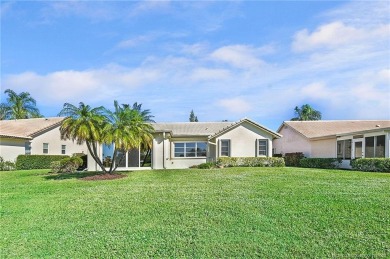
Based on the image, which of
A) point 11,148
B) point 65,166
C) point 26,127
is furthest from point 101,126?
point 26,127

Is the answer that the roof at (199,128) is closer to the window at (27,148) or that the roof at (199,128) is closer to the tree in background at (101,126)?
the tree in background at (101,126)

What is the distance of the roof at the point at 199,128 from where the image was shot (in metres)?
25.8

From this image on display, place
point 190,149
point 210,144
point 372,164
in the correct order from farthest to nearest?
point 210,144 → point 190,149 → point 372,164

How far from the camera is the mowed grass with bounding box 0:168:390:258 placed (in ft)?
21.5

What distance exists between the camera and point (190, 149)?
88.1 ft

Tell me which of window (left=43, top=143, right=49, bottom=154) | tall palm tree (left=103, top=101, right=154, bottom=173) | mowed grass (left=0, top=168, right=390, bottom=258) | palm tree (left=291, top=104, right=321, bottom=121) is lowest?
mowed grass (left=0, top=168, right=390, bottom=258)

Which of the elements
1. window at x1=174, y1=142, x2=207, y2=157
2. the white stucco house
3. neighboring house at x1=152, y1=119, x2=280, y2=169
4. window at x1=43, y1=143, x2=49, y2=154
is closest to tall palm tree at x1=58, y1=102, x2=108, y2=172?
the white stucco house

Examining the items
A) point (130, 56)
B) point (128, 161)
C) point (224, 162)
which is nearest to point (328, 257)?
point (130, 56)

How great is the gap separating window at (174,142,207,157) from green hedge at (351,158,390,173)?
1188cm

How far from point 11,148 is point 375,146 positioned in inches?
1232

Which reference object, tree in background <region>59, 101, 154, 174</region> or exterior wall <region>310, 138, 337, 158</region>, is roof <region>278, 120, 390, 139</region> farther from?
tree in background <region>59, 101, 154, 174</region>

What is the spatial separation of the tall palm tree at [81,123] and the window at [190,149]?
9.42 metres

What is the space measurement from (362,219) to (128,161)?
19662 millimetres

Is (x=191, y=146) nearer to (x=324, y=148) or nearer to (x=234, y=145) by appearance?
(x=234, y=145)
